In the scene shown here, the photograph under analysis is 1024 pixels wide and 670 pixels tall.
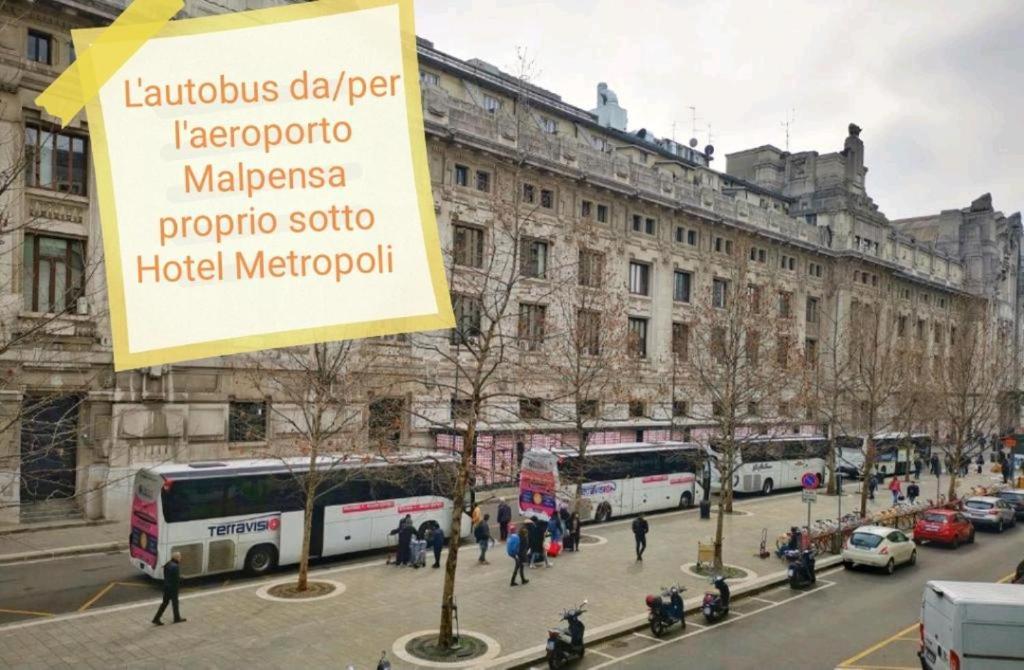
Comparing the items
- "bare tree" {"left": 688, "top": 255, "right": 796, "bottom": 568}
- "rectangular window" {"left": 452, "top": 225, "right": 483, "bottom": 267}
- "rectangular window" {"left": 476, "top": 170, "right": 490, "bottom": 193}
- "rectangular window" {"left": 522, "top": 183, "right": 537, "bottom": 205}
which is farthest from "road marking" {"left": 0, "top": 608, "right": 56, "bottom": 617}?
"rectangular window" {"left": 522, "top": 183, "right": 537, "bottom": 205}

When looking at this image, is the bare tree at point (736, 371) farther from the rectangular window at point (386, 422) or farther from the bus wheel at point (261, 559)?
the bus wheel at point (261, 559)

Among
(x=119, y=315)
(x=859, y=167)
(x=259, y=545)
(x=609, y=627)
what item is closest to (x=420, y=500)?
(x=259, y=545)

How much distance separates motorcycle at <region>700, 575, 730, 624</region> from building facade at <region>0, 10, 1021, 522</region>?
258 inches

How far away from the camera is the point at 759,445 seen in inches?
1508

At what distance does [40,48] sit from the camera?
2728cm

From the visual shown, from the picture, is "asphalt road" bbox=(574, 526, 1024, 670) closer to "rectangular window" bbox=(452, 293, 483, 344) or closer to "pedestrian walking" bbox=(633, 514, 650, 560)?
"pedestrian walking" bbox=(633, 514, 650, 560)

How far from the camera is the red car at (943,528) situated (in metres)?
29.4

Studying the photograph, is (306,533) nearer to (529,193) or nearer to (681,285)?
(529,193)

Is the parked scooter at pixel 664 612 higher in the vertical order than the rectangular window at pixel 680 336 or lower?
lower

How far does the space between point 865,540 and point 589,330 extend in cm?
1375

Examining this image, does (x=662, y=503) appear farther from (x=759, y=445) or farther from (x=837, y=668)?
(x=837, y=668)

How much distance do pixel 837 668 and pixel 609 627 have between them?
4996mm

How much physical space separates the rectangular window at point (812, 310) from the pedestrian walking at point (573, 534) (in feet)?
152

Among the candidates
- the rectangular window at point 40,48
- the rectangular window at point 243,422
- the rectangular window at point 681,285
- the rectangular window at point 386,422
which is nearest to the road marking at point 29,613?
the rectangular window at point 386,422
